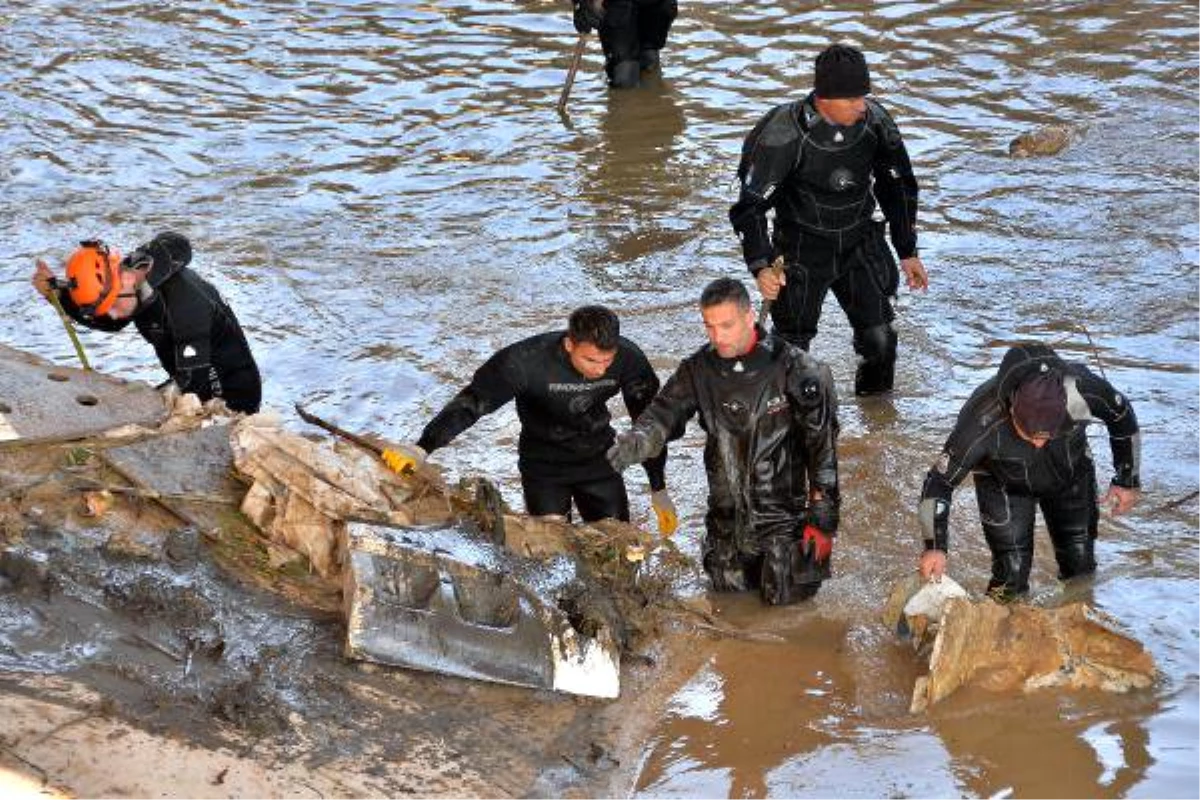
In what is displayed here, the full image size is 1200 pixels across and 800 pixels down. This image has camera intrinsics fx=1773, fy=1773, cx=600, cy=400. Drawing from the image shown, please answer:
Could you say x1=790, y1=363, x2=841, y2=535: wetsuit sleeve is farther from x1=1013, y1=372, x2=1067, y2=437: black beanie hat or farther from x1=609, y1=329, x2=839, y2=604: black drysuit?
x1=1013, y1=372, x2=1067, y2=437: black beanie hat

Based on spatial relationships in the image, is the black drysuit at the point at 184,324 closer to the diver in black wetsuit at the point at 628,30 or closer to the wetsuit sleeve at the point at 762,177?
the wetsuit sleeve at the point at 762,177

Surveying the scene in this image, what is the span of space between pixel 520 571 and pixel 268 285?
508 cm

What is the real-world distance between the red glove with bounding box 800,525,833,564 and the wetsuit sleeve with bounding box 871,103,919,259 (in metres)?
2.41

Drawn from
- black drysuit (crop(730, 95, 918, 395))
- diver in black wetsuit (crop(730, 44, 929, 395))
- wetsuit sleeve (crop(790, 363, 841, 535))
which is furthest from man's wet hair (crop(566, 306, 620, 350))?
black drysuit (crop(730, 95, 918, 395))

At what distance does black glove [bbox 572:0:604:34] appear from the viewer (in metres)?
13.9

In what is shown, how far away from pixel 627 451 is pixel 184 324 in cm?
224

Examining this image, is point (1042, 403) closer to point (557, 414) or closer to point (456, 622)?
point (557, 414)

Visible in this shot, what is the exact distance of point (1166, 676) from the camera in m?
6.57

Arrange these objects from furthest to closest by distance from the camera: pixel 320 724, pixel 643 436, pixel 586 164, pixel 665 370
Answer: pixel 586 164
pixel 665 370
pixel 643 436
pixel 320 724

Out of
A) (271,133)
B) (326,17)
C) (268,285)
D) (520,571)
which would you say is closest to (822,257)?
(520,571)

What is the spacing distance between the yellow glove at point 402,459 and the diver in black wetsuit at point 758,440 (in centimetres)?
75

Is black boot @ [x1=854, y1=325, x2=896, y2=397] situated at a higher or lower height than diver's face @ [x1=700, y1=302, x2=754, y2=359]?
lower

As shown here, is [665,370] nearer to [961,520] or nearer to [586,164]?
[961,520]

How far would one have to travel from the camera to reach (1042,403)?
20.9 feet
